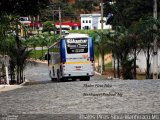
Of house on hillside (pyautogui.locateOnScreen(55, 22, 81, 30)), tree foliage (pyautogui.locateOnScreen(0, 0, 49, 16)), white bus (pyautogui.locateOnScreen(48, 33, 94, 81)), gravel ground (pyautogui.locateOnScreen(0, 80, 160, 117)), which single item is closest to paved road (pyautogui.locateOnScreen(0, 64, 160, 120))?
gravel ground (pyautogui.locateOnScreen(0, 80, 160, 117))

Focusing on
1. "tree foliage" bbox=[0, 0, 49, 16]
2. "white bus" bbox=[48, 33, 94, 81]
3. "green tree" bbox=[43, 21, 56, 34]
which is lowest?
"white bus" bbox=[48, 33, 94, 81]

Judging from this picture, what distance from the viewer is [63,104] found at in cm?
1502

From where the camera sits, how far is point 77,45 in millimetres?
37469

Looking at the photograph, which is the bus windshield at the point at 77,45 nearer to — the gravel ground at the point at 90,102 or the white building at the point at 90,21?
the gravel ground at the point at 90,102

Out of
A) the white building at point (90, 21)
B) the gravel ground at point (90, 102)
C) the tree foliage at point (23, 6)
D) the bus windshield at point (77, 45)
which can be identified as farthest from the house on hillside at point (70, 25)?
the tree foliage at point (23, 6)

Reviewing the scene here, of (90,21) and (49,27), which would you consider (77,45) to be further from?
(90,21)

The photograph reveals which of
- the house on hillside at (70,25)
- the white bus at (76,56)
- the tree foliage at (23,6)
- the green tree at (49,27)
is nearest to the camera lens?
the tree foliage at (23,6)

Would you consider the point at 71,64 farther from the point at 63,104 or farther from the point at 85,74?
the point at 63,104

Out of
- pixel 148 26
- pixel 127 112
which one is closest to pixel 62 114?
pixel 127 112

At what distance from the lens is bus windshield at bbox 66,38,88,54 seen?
123 feet

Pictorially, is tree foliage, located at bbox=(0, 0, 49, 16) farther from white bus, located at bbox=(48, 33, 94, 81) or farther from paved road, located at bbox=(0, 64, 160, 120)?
white bus, located at bbox=(48, 33, 94, 81)

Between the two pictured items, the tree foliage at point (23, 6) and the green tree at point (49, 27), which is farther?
the green tree at point (49, 27)

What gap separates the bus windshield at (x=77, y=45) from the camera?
1476 inches

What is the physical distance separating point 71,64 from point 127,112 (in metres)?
25.1
